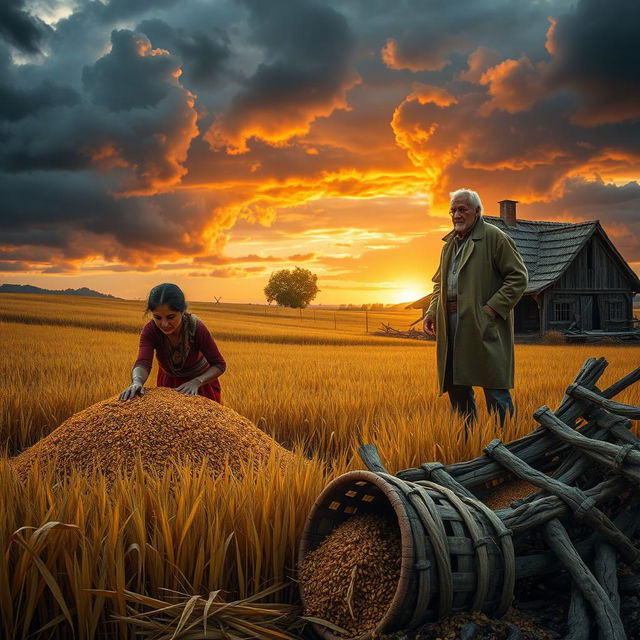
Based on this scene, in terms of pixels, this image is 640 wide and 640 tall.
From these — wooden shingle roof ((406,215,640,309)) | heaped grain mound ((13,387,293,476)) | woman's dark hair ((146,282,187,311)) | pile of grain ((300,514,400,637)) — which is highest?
wooden shingle roof ((406,215,640,309))

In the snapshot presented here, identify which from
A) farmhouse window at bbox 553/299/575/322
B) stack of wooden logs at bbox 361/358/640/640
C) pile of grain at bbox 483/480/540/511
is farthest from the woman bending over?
farmhouse window at bbox 553/299/575/322

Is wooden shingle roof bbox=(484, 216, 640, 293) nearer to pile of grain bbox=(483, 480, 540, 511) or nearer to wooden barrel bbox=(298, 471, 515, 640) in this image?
pile of grain bbox=(483, 480, 540, 511)

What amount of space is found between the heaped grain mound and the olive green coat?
1704 mm

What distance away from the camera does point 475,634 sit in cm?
162

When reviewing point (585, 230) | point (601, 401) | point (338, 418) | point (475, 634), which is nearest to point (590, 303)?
point (585, 230)

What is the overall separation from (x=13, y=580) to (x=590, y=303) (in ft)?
79.3

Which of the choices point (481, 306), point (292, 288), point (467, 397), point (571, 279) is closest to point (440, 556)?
point (481, 306)

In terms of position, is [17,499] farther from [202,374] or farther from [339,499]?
[202,374]

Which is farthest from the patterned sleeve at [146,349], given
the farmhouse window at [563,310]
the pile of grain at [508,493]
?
the farmhouse window at [563,310]

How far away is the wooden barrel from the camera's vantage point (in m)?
1.56

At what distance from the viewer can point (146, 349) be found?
366 centimetres

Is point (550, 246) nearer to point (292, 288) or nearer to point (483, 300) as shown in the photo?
point (483, 300)

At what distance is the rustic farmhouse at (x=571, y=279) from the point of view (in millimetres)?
21484

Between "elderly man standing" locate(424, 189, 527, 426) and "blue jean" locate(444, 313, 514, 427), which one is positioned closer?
"elderly man standing" locate(424, 189, 527, 426)
